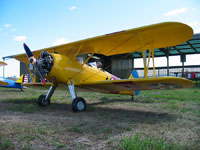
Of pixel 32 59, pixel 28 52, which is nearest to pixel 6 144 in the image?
pixel 32 59

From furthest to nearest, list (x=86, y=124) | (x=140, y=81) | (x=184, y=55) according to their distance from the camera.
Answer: (x=184, y=55) → (x=140, y=81) → (x=86, y=124)

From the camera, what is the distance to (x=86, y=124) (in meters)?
3.60

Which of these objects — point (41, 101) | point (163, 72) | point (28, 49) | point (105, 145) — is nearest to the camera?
point (105, 145)

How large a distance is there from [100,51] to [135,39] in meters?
1.50

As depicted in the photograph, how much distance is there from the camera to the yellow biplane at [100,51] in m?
4.83

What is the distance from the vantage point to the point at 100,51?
6812 mm

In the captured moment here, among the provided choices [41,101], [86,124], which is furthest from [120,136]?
[41,101]

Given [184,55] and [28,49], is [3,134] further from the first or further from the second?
[184,55]

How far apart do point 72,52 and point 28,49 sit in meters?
1.54

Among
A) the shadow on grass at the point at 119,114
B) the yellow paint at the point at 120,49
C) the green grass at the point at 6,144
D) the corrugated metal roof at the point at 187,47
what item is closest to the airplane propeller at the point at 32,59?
the yellow paint at the point at 120,49

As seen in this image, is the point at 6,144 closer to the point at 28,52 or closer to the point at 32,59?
the point at 32,59

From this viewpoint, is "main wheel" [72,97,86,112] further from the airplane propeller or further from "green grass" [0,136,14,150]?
"green grass" [0,136,14,150]

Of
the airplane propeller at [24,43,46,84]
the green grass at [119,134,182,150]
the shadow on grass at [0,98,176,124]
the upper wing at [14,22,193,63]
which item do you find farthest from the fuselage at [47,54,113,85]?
the green grass at [119,134,182,150]

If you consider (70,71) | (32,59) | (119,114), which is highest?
(32,59)
